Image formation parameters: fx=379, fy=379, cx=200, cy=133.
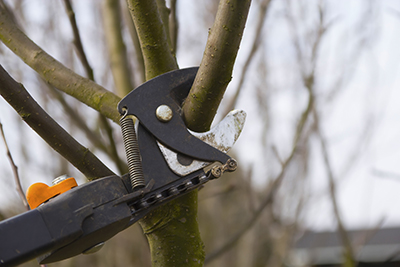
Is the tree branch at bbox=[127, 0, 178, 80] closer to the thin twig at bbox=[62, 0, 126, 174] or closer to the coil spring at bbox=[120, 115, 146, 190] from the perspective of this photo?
the coil spring at bbox=[120, 115, 146, 190]

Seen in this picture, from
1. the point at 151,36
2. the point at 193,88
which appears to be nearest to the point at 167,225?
the point at 193,88

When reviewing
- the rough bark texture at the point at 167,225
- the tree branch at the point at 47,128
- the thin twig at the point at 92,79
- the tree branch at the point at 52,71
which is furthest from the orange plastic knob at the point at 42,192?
the thin twig at the point at 92,79

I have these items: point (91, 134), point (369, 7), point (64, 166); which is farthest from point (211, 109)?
point (64, 166)

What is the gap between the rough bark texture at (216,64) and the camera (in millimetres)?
830

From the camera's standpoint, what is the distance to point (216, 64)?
0.86 m

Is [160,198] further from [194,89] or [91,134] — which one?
[91,134]

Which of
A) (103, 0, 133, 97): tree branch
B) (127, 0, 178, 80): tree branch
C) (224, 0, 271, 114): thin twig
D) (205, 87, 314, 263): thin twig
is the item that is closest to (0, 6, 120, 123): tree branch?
(127, 0, 178, 80): tree branch

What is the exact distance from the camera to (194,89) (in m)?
0.92

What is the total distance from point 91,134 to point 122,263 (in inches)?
155

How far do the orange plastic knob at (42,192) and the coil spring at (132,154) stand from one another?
167 millimetres

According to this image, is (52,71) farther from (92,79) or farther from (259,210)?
(259,210)

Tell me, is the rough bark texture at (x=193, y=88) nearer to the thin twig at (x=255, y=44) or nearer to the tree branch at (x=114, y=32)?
the thin twig at (x=255, y=44)

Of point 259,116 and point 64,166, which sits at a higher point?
point 64,166

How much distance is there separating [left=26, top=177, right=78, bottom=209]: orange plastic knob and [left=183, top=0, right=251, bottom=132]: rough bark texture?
1.12 feet
